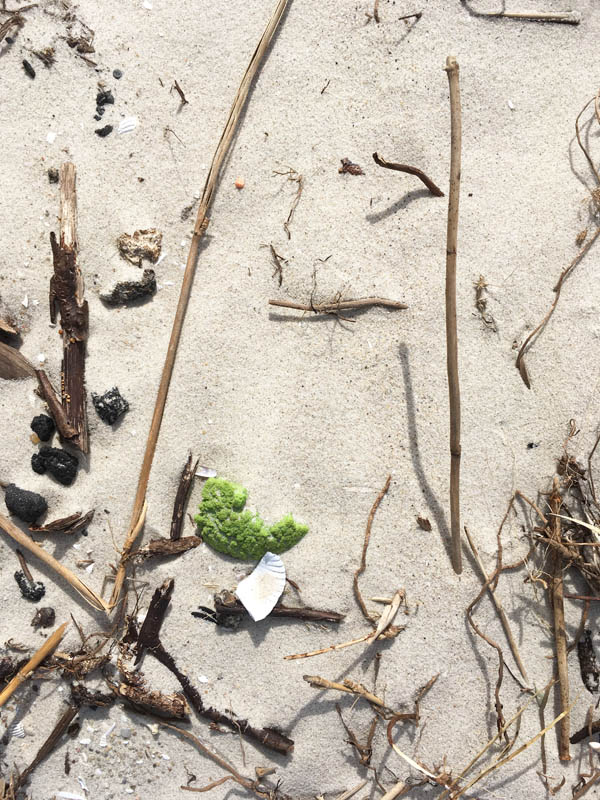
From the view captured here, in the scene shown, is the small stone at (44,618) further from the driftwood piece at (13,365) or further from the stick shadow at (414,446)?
the stick shadow at (414,446)

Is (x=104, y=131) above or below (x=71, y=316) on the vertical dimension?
above

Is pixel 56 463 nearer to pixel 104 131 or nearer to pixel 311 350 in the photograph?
pixel 311 350

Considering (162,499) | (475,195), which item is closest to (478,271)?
(475,195)

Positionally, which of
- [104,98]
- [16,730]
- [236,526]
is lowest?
[16,730]

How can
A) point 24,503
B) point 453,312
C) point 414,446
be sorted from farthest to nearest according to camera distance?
point 414,446, point 24,503, point 453,312

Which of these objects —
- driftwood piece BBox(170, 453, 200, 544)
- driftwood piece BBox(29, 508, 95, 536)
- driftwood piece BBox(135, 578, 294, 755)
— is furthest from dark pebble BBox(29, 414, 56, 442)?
driftwood piece BBox(135, 578, 294, 755)

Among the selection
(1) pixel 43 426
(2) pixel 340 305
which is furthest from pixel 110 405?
(2) pixel 340 305

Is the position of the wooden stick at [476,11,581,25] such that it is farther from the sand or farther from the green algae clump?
the green algae clump

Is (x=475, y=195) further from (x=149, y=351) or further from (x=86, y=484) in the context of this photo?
(x=86, y=484)
